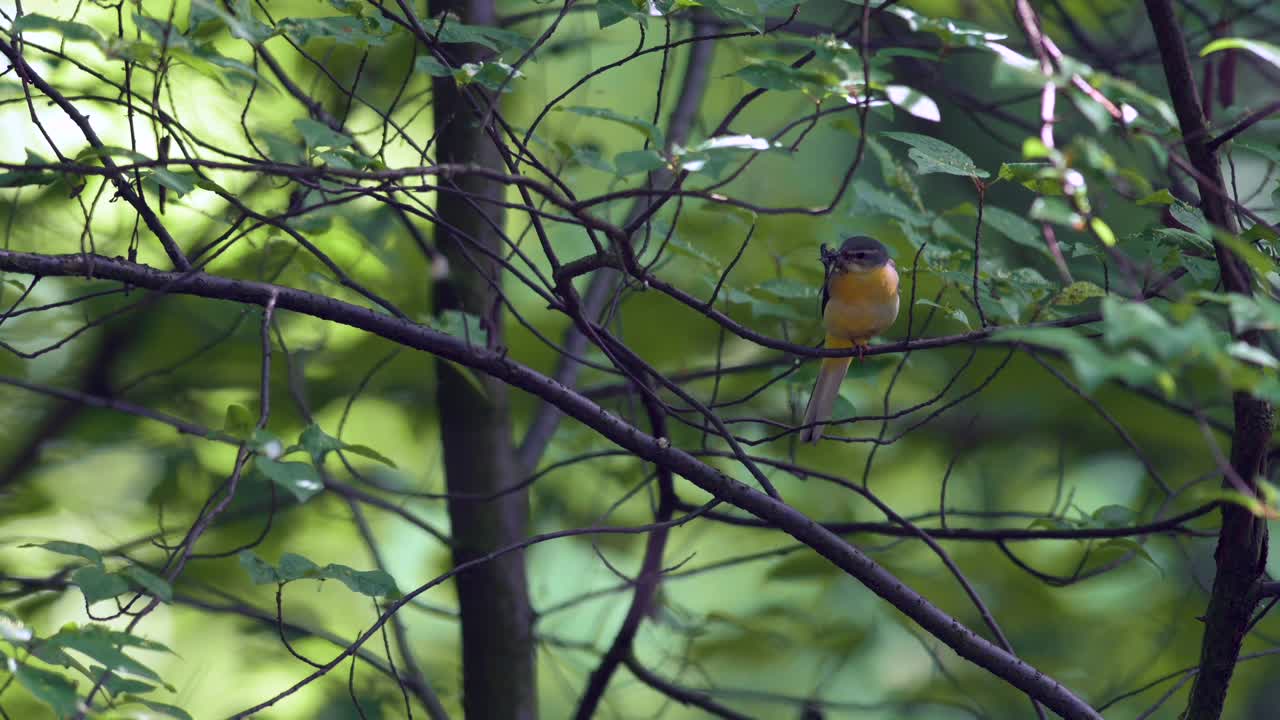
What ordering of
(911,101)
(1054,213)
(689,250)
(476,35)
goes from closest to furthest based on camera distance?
(1054,213), (911,101), (476,35), (689,250)

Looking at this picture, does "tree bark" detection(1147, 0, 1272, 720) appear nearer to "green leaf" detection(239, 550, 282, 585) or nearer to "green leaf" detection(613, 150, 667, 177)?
"green leaf" detection(613, 150, 667, 177)

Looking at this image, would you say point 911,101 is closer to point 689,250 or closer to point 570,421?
point 689,250

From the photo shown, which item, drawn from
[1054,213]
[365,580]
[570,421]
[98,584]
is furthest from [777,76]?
[570,421]

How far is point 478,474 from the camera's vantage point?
3.61m

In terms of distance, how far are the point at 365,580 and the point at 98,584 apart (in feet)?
1.54

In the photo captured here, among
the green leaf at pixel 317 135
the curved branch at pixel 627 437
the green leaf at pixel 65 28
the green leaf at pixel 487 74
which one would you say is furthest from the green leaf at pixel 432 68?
the green leaf at pixel 65 28

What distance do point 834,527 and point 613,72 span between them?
3.58 meters

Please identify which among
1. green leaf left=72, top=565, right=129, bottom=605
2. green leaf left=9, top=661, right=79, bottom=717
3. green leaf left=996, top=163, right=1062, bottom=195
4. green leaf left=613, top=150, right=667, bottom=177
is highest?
green leaf left=996, top=163, right=1062, bottom=195

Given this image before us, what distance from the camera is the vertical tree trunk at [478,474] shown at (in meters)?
3.49

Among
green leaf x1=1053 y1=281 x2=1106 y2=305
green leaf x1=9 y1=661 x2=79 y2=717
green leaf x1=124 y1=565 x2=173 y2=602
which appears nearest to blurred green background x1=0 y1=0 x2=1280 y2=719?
green leaf x1=1053 y1=281 x2=1106 y2=305

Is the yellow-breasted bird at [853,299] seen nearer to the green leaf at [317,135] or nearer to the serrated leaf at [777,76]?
the serrated leaf at [777,76]

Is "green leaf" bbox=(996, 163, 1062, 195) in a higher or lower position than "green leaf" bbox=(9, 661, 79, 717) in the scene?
higher

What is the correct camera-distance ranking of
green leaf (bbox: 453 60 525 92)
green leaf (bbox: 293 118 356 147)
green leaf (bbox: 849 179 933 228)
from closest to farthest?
green leaf (bbox: 293 118 356 147), green leaf (bbox: 453 60 525 92), green leaf (bbox: 849 179 933 228)

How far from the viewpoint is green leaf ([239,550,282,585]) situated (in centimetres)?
185
